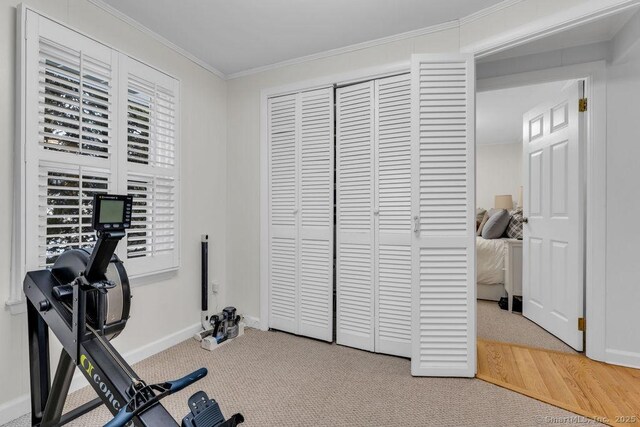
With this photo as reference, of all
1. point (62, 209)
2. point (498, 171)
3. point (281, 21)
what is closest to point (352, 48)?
point (281, 21)

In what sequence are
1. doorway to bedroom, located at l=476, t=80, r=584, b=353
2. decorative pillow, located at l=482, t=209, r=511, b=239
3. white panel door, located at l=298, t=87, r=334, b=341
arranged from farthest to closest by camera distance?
1. decorative pillow, located at l=482, t=209, r=511, b=239
2. white panel door, located at l=298, t=87, r=334, b=341
3. doorway to bedroom, located at l=476, t=80, r=584, b=353

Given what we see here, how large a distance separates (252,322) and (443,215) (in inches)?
82.1

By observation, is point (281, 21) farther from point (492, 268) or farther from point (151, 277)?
point (492, 268)

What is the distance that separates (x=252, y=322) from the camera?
10.7 ft

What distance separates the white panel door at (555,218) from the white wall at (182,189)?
10.2ft

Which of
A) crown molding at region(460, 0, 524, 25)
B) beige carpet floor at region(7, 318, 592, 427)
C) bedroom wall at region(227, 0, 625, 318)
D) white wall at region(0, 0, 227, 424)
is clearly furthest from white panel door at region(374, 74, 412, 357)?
white wall at region(0, 0, 227, 424)

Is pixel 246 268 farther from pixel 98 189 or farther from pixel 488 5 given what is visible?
pixel 488 5

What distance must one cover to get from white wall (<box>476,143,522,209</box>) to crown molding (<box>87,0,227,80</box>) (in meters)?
5.40

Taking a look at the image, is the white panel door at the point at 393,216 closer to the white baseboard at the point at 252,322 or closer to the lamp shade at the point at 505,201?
the white baseboard at the point at 252,322

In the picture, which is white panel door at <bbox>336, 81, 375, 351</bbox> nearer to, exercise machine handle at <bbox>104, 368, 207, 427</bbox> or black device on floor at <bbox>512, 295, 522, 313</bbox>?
exercise machine handle at <bbox>104, 368, 207, 427</bbox>

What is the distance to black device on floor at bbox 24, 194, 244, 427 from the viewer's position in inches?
46.7

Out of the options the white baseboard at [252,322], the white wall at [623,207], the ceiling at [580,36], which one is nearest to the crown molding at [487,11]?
the ceiling at [580,36]

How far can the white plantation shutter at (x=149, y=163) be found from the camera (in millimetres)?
2424

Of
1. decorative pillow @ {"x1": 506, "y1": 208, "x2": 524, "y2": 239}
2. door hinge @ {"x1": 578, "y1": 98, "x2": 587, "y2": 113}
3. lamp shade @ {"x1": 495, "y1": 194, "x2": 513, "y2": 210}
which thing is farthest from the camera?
lamp shade @ {"x1": 495, "y1": 194, "x2": 513, "y2": 210}
